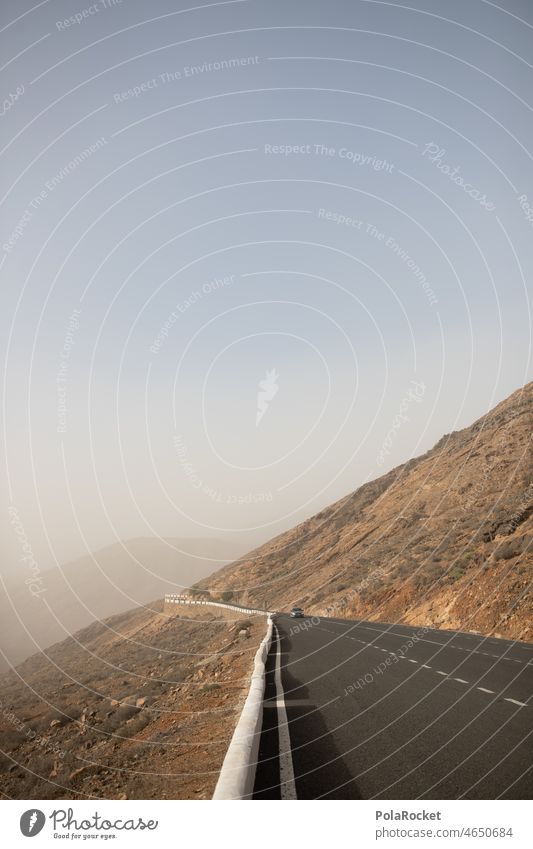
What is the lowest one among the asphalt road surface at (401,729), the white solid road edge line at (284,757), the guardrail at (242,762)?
the asphalt road surface at (401,729)

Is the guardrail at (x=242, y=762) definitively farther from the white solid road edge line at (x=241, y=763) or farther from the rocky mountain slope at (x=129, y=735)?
the rocky mountain slope at (x=129, y=735)

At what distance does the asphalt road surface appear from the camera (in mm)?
5297

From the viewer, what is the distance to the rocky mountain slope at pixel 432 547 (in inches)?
1212

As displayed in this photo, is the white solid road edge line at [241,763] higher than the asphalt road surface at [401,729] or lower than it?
higher

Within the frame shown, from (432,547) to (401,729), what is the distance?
41383 millimetres

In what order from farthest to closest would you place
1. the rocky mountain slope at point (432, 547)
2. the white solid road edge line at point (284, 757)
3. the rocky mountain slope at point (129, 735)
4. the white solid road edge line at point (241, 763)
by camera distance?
the rocky mountain slope at point (432, 547)
the rocky mountain slope at point (129, 735)
the white solid road edge line at point (284, 757)
the white solid road edge line at point (241, 763)

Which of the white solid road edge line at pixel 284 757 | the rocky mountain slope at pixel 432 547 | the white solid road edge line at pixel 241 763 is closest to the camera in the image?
the white solid road edge line at pixel 241 763

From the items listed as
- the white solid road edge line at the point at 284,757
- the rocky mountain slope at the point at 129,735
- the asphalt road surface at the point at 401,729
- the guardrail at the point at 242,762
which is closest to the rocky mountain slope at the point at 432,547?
the asphalt road surface at the point at 401,729

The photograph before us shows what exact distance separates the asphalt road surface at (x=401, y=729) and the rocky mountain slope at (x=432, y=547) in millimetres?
12550

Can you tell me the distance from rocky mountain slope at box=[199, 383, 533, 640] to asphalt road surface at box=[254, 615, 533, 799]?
41.2 feet

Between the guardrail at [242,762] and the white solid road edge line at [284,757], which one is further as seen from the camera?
the white solid road edge line at [284,757]

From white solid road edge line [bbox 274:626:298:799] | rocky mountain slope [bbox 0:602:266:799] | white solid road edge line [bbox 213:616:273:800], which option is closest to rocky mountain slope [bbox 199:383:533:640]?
rocky mountain slope [bbox 0:602:266:799]
